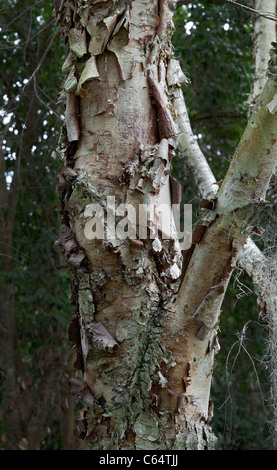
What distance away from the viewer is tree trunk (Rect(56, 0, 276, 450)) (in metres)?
1.25

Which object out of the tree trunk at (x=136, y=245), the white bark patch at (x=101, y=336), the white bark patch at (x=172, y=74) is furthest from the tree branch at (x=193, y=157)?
the white bark patch at (x=101, y=336)

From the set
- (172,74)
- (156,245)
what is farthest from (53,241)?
(156,245)

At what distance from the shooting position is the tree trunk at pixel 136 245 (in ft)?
4.11

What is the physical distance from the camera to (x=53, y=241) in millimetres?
4492

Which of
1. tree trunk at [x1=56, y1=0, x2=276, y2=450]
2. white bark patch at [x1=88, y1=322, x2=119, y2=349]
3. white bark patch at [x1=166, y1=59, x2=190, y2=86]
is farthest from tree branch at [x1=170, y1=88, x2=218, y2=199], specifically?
white bark patch at [x1=88, y1=322, x2=119, y2=349]

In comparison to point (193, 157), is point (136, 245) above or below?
below

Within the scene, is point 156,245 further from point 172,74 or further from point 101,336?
point 172,74

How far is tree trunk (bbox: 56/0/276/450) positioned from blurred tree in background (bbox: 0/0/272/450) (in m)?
2.70

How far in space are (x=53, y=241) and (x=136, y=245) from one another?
3215mm

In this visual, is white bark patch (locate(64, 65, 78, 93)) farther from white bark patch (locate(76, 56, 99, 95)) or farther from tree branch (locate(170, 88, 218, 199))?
tree branch (locate(170, 88, 218, 199))

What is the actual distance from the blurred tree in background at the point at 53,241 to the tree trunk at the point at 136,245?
270cm
